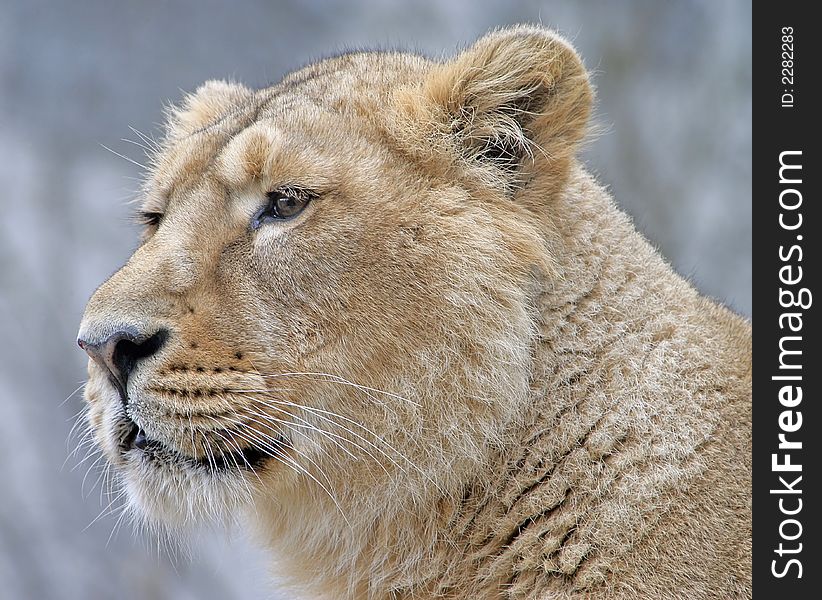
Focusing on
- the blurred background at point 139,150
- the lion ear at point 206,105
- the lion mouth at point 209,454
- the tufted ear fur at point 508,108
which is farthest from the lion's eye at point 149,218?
the blurred background at point 139,150

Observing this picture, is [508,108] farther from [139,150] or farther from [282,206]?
[139,150]

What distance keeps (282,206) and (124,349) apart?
2.45ft

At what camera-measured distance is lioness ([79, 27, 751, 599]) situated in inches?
138

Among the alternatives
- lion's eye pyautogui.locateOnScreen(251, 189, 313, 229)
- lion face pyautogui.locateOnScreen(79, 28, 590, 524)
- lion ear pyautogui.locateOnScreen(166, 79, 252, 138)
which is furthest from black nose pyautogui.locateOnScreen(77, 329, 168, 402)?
lion ear pyautogui.locateOnScreen(166, 79, 252, 138)

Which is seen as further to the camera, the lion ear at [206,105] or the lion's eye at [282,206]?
the lion ear at [206,105]

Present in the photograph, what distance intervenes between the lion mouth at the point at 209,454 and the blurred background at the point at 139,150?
4.06 meters

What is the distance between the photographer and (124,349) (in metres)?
3.54

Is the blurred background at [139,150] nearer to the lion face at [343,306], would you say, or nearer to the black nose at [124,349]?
the lion face at [343,306]

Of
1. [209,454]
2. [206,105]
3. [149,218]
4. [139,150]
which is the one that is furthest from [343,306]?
[139,150]

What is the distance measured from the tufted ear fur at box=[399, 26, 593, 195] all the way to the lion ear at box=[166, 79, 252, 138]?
133cm

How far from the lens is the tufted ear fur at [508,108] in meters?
3.79

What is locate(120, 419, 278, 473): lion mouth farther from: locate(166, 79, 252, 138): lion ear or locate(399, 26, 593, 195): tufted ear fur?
locate(166, 79, 252, 138): lion ear
